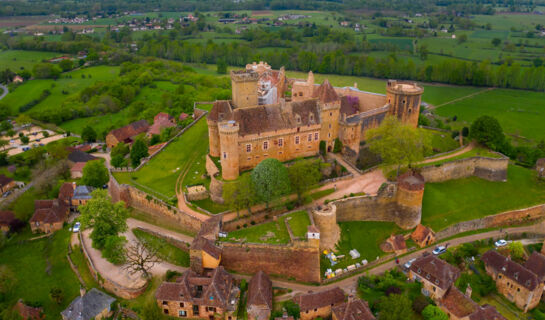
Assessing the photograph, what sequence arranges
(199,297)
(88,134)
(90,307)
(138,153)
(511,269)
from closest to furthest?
(90,307)
(199,297)
(511,269)
(138,153)
(88,134)

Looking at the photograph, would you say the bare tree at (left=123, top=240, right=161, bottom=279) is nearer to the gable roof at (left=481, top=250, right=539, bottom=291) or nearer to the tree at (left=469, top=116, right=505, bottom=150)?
the gable roof at (left=481, top=250, right=539, bottom=291)

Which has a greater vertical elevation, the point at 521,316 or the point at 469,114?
the point at 469,114

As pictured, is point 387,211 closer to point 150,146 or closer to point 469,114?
point 150,146

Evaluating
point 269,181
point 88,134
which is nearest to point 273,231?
point 269,181

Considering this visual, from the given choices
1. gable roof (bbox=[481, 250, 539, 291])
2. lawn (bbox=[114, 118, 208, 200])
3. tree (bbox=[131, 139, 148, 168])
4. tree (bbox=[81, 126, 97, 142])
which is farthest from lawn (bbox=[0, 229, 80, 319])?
gable roof (bbox=[481, 250, 539, 291])

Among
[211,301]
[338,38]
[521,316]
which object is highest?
[338,38]

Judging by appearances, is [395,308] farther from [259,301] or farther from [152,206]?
[152,206]

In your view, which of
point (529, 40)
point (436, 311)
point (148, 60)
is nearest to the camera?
Answer: point (436, 311)


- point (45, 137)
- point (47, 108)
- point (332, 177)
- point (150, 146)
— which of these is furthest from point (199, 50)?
point (332, 177)
